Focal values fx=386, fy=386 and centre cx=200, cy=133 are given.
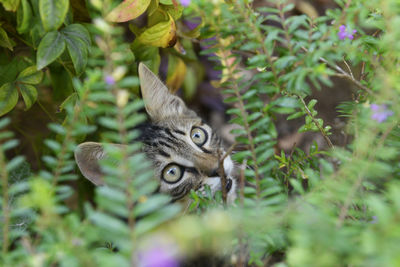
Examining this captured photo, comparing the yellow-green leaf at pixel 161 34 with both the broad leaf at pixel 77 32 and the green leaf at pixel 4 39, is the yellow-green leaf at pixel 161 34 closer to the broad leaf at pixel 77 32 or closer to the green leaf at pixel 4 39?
the broad leaf at pixel 77 32

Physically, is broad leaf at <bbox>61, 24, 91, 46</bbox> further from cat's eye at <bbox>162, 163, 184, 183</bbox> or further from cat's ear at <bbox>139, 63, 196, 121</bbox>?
cat's eye at <bbox>162, 163, 184, 183</bbox>

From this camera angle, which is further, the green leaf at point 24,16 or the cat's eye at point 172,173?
the cat's eye at point 172,173

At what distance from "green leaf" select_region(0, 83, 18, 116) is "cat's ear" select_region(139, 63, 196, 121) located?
37 centimetres

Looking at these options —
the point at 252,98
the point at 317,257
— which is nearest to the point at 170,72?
the point at 252,98

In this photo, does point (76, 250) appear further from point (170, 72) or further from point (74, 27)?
point (170, 72)

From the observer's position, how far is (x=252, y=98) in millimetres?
837

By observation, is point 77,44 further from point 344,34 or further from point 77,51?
point 344,34

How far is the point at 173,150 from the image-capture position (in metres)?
1.29

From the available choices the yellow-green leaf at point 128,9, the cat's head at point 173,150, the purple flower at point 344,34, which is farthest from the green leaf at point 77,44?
the purple flower at point 344,34

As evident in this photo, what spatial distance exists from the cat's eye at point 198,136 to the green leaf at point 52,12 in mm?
594

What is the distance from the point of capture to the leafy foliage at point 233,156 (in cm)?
46

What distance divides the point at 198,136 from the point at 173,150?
0.11 metres

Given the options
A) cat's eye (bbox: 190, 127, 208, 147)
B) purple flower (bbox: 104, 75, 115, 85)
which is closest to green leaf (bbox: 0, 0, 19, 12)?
purple flower (bbox: 104, 75, 115, 85)

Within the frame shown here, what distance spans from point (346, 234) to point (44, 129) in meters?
1.28
